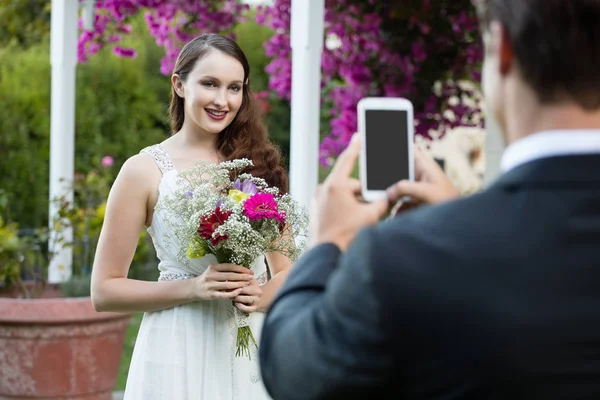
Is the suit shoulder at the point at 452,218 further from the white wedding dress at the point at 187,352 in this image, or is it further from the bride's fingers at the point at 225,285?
the white wedding dress at the point at 187,352

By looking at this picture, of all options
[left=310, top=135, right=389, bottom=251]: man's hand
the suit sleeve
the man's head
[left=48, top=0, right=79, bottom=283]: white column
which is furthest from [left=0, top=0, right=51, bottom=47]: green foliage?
the man's head

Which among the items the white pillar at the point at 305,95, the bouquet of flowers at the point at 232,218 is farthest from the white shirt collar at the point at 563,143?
the white pillar at the point at 305,95

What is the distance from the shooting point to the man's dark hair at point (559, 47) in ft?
3.76

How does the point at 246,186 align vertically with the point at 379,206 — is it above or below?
→ above

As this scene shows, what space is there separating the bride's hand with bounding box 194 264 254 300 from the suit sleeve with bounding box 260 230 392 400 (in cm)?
151

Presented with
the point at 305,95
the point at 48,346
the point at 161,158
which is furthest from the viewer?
the point at 48,346

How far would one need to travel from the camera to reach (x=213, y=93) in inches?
122

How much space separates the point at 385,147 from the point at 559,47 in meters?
0.44

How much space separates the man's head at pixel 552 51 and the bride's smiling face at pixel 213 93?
1.98 m

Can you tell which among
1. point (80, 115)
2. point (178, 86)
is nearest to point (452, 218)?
point (178, 86)

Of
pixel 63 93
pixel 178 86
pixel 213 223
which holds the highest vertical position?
pixel 63 93

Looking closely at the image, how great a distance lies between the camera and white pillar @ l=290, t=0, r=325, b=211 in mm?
4840

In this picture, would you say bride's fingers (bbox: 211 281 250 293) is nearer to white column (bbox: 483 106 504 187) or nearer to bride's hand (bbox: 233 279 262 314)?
bride's hand (bbox: 233 279 262 314)

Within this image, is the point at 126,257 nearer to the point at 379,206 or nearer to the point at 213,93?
the point at 213,93
